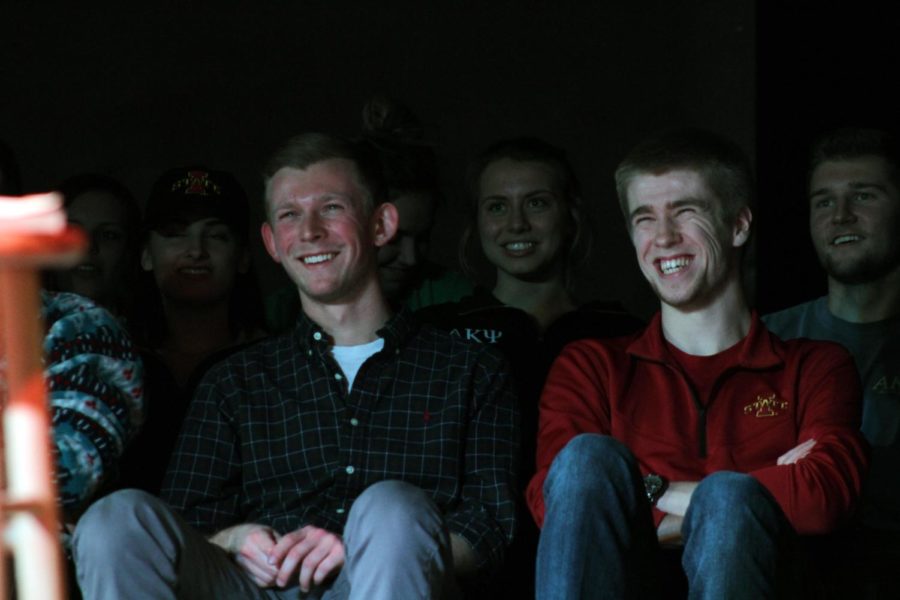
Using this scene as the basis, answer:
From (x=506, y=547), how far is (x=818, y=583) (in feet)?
1.63

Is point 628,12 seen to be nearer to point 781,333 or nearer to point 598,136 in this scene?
point 598,136

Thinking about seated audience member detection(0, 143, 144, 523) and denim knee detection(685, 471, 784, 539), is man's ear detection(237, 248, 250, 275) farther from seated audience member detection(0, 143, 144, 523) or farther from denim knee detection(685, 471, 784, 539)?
denim knee detection(685, 471, 784, 539)

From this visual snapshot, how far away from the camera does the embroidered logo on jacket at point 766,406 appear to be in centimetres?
235

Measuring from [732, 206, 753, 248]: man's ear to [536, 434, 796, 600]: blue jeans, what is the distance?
2.03 feet

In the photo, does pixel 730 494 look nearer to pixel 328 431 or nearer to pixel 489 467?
pixel 489 467

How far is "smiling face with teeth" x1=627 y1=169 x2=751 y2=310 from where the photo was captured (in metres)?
2.44

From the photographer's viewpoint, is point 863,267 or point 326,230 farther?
point 863,267

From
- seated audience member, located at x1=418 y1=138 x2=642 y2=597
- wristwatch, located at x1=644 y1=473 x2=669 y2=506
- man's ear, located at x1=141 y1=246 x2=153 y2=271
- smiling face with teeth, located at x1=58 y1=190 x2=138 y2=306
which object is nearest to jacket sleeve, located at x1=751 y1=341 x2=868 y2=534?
wristwatch, located at x1=644 y1=473 x2=669 y2=506

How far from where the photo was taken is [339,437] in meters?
2.44

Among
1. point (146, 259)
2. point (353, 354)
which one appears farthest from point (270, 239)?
point (146, 259)

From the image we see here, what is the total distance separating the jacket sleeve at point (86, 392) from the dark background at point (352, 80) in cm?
158

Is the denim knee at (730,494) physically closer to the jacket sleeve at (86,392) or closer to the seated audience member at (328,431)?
the seated audience member at (328,431)

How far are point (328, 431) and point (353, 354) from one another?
0.53ft

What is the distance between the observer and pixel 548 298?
3.09 metres
